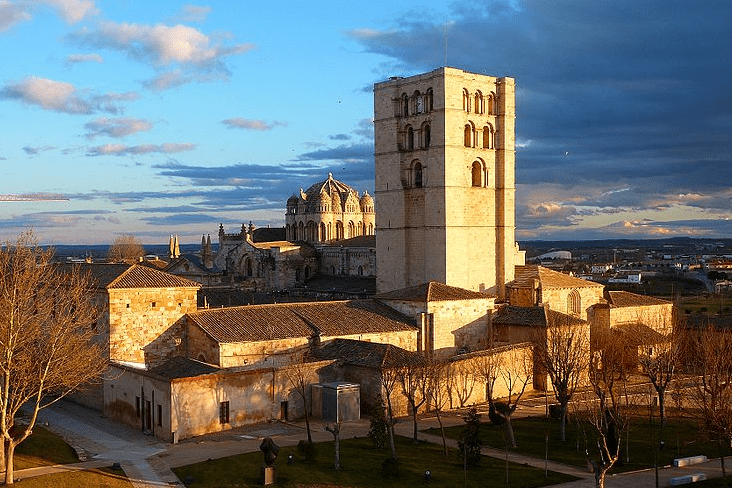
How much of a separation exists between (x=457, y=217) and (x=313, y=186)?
130 feet

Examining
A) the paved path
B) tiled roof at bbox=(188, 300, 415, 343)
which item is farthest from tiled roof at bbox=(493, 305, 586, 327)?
the paved path

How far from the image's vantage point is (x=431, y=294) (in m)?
42.7

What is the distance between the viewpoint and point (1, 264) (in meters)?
31.3

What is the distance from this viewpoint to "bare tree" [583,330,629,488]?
25688mm

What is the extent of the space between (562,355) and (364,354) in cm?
882

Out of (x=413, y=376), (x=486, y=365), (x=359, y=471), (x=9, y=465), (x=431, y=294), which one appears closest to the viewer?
(x=9, y=465)

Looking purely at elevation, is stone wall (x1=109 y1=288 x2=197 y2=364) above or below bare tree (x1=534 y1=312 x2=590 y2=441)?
above

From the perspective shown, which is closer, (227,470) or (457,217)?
(227,470)

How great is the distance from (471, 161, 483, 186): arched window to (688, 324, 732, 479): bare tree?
17.0m

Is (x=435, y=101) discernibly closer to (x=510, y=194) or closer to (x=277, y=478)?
(x=510, y=194)

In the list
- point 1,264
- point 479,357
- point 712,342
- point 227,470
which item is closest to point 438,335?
point 479,357

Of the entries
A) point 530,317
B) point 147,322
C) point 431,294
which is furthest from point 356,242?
point 147,322

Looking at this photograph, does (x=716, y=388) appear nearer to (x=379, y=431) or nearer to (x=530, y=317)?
(x=379, y=431)

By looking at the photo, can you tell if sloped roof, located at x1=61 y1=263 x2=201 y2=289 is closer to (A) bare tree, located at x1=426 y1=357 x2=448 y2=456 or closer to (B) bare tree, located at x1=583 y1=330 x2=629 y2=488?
(A) bare tree, located at x1=426 y1=357 x2=448 y2=456
